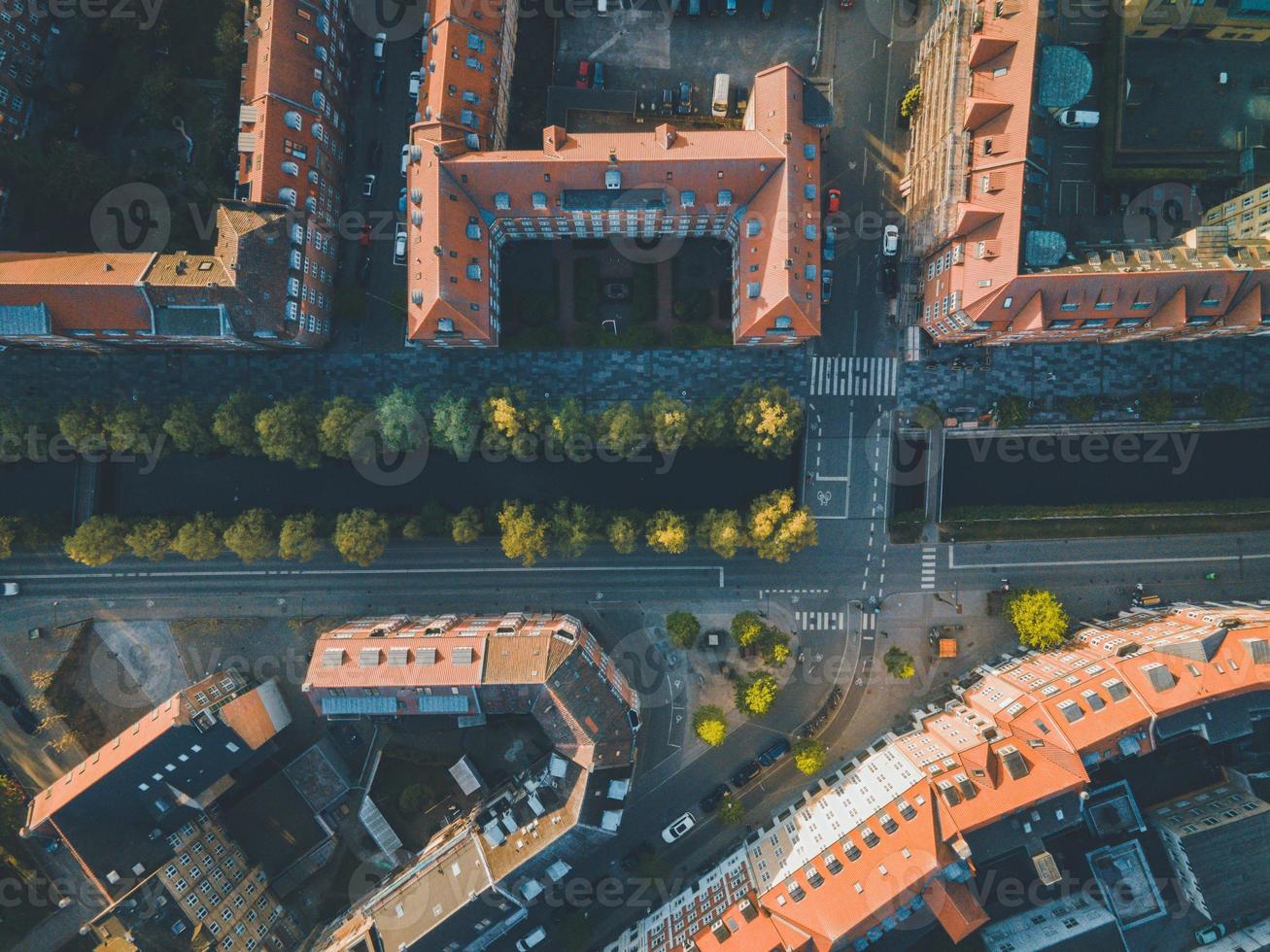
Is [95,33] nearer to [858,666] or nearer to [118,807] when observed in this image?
[118,807]

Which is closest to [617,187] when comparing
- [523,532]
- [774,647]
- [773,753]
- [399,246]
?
[399,246]

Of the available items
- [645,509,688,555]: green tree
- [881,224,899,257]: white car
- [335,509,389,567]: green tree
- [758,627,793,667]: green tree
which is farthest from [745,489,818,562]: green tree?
[335,509,389,567]: green tree

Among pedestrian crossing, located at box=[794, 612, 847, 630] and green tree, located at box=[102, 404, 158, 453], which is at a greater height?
green tree, located at box=[102, 404, 158, 453]

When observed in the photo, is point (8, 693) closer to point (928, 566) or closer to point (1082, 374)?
point (928, 566)

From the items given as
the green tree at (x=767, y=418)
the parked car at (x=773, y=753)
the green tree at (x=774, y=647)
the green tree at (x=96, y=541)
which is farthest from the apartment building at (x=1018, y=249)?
the green tree at (x=96, y=541)

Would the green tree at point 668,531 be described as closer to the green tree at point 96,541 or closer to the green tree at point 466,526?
the green tree at point 466,526

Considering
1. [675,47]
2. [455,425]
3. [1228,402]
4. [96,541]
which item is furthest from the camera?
[675,47]

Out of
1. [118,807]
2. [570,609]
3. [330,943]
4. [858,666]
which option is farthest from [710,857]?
[118,807]

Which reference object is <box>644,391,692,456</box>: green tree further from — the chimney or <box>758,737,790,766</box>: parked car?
<box>758,737,790,766</box>: parked car
